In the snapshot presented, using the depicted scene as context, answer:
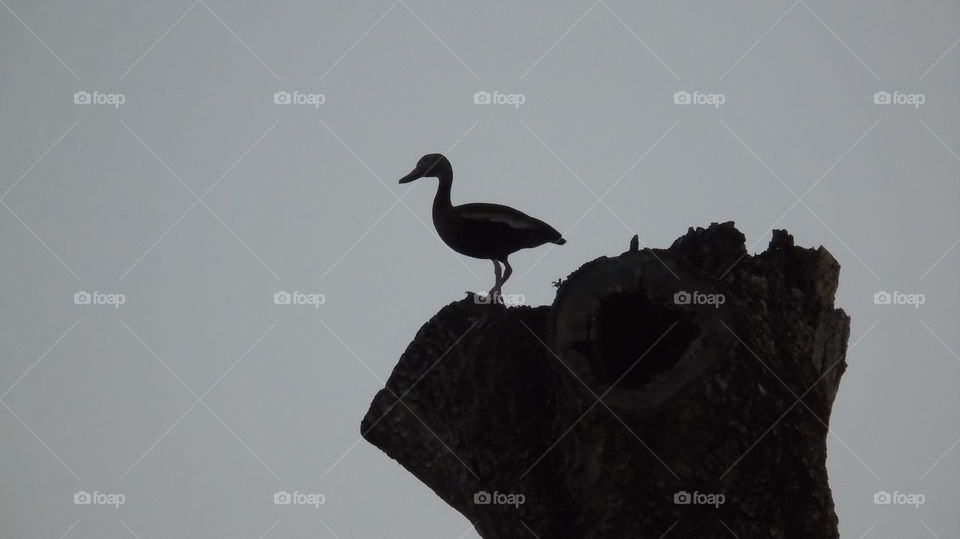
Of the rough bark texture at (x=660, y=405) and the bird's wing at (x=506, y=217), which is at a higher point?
the bird's wing at (x=506, y=217)

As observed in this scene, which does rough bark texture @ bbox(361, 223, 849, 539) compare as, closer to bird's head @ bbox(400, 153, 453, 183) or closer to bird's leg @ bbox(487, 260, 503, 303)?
bird's leg @ bbox(487, 260, 503, 303)

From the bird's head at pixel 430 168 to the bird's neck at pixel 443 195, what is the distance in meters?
0.04

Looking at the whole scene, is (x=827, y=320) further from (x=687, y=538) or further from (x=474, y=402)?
(x=474, y=402)

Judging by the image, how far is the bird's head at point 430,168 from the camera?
27.9 ft

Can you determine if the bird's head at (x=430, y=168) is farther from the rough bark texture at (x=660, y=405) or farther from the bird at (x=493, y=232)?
the rough bark texture at (x=660, y=405)

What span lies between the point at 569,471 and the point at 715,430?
985 millimetres

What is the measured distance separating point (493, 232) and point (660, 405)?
6.36 feet

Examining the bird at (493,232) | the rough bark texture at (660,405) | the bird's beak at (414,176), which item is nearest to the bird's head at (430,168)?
the bird's beak at (414,176)

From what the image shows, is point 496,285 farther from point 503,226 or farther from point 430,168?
point 430,168

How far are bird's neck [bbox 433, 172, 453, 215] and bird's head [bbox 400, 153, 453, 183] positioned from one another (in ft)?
0.14

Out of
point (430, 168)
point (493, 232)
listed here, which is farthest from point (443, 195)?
point (493, 232)

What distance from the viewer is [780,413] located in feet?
22.9

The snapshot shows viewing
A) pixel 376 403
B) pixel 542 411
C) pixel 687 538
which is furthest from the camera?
pixel 376 403

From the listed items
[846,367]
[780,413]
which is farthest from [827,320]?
[780,413]
